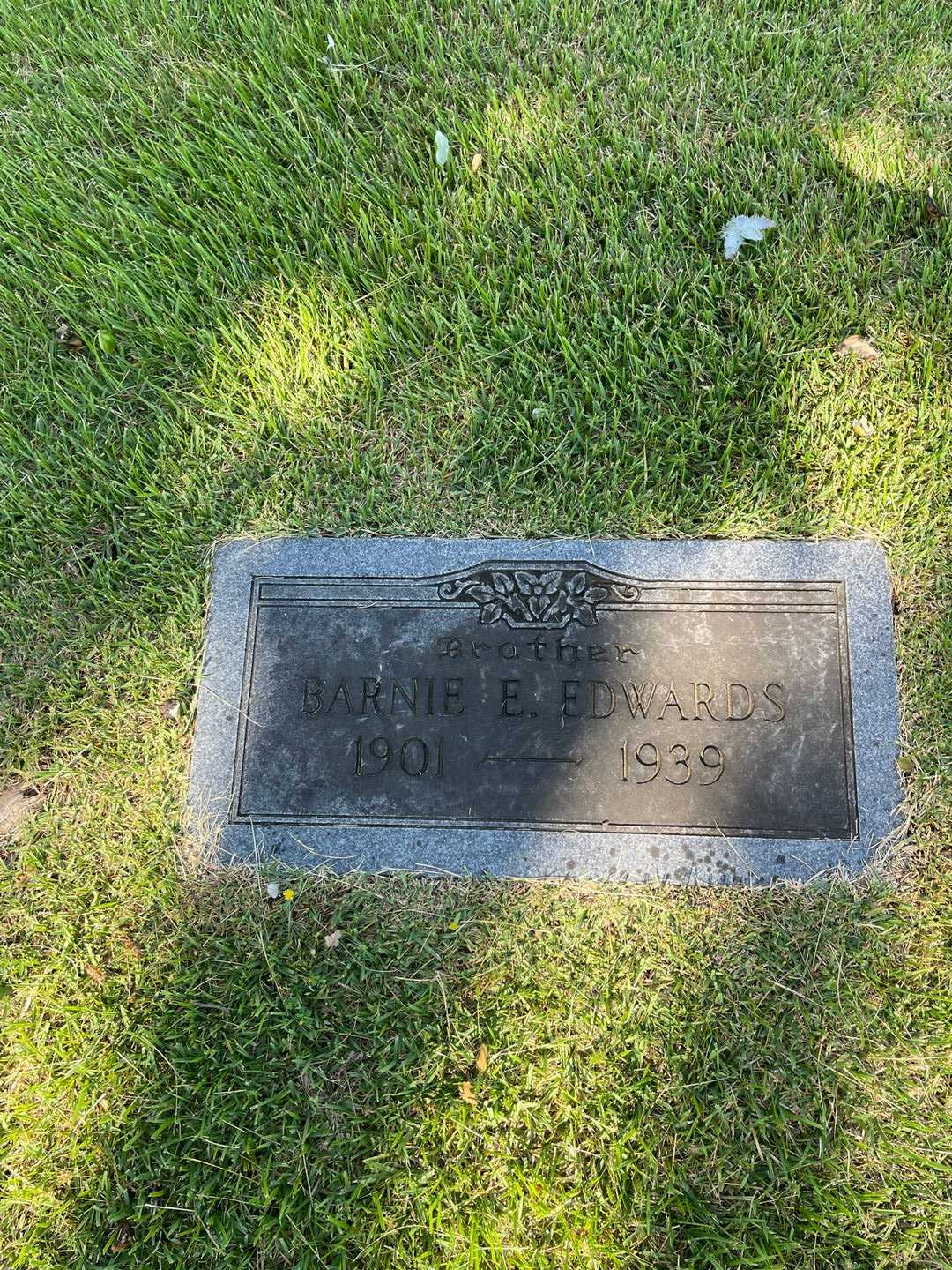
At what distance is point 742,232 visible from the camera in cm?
269

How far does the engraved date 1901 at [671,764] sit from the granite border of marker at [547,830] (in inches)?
6.1

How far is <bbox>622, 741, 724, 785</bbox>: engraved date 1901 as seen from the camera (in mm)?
2229

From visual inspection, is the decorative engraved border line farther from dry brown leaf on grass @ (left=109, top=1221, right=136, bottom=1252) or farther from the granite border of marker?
dry brown leaf on grass @ (left=109, top=1221, right=136, bottom=1252)

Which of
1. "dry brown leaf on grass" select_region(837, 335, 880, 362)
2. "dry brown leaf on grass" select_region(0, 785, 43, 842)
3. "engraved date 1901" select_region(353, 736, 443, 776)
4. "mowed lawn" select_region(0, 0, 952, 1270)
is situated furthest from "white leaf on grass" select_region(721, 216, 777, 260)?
"dry brown leaf on grass" select_region(0, 785, 43, 842)

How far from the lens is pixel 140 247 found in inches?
115

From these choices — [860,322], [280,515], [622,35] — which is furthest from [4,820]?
[622,35]

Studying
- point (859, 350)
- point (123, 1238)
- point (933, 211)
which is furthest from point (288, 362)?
point (123, 1238)

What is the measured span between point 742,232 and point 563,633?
1.51 metres

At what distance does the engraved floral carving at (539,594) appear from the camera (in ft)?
7.78

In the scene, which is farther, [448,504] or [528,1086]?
[448,504]

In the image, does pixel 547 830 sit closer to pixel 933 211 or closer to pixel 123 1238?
pixel 123 1238

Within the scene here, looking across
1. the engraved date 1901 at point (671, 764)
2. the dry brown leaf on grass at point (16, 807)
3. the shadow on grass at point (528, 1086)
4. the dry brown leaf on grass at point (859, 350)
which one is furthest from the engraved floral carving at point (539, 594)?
the dry brown leaf on grass at point (16, 807)

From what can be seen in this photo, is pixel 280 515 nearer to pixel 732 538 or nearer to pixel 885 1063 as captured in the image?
pixel 732 538

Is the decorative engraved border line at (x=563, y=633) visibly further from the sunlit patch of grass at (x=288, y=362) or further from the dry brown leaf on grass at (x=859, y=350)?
the dry brown leaf on grass at (x=859, y=350)
